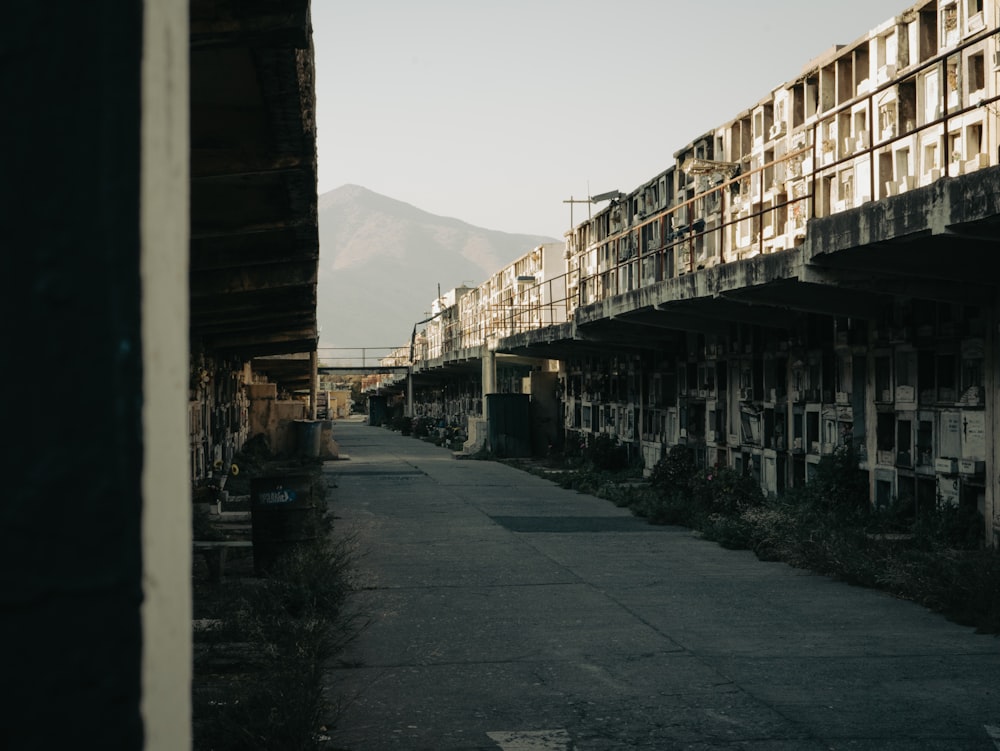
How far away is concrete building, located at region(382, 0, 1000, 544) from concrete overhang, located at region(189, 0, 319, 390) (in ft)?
16.8

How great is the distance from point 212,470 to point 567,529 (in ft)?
31.2

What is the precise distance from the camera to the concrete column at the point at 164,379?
77 centimetres

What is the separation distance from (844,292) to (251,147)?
747 centimetres

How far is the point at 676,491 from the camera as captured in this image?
18688 mm

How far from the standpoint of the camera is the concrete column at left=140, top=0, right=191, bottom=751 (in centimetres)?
77

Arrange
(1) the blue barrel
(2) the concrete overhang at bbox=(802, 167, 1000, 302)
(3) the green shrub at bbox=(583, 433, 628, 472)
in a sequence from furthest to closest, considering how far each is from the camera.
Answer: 1. (3) the green shrub at bbox=(583, 433, 628, 472)
2. (1) the blue barrel
3. (2) the concrete overhang at bbox=(802, 167, 1000, 302)

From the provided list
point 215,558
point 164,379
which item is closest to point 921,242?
point 215,558

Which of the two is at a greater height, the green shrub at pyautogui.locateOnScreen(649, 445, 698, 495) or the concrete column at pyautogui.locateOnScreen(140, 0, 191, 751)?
the concrete column at pyautogui.locateOnScreen(140, 0, 191, 751)
